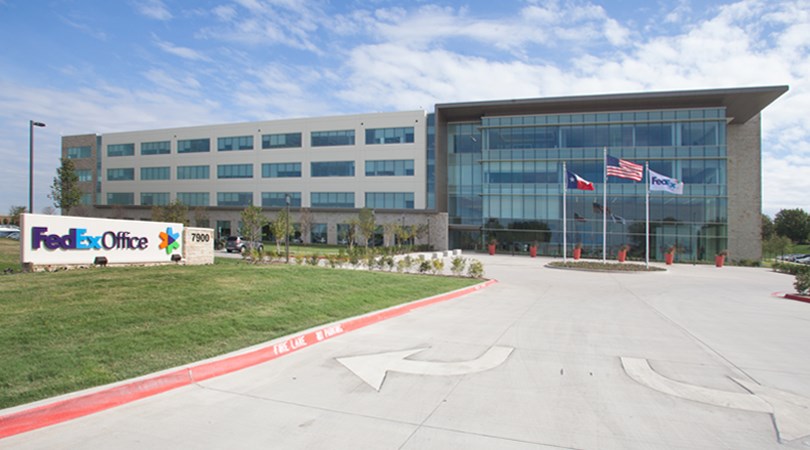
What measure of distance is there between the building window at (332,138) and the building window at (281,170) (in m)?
3.58

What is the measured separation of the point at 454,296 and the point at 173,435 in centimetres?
1226

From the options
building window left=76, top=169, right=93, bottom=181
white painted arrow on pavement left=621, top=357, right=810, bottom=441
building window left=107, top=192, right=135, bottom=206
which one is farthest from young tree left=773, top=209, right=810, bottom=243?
building window left=76, top=169, right=93, bottom=181

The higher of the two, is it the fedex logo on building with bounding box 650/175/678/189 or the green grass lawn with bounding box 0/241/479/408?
the fedex logo on building with bounding box 650/175/678/189

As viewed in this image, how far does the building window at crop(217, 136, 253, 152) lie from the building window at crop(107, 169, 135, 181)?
14853 mm

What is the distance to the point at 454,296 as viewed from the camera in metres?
16.2

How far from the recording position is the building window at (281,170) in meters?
57.0

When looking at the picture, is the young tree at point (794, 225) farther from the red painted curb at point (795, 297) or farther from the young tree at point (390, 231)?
the red painted curb at point (795, 297)

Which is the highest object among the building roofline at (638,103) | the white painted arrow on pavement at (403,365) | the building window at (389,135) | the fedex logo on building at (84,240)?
the building roofline at (638,103)

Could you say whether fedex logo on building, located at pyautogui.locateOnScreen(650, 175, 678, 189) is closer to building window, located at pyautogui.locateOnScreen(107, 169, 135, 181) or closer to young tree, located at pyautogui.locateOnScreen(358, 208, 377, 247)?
young tree, located at pyautogui.locateOnScreen(358, 208, 377, 247)

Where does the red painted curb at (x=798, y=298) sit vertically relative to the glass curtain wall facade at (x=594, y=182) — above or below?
below

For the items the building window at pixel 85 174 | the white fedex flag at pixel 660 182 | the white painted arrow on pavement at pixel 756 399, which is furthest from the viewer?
the building window at pixel 85 174

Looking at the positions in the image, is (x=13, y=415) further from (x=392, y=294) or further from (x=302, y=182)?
(x=302, y=182)

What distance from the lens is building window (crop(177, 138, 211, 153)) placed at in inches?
2415

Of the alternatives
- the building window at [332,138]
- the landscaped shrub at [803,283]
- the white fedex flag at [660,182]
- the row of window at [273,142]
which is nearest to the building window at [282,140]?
the row of window at [273,142]
